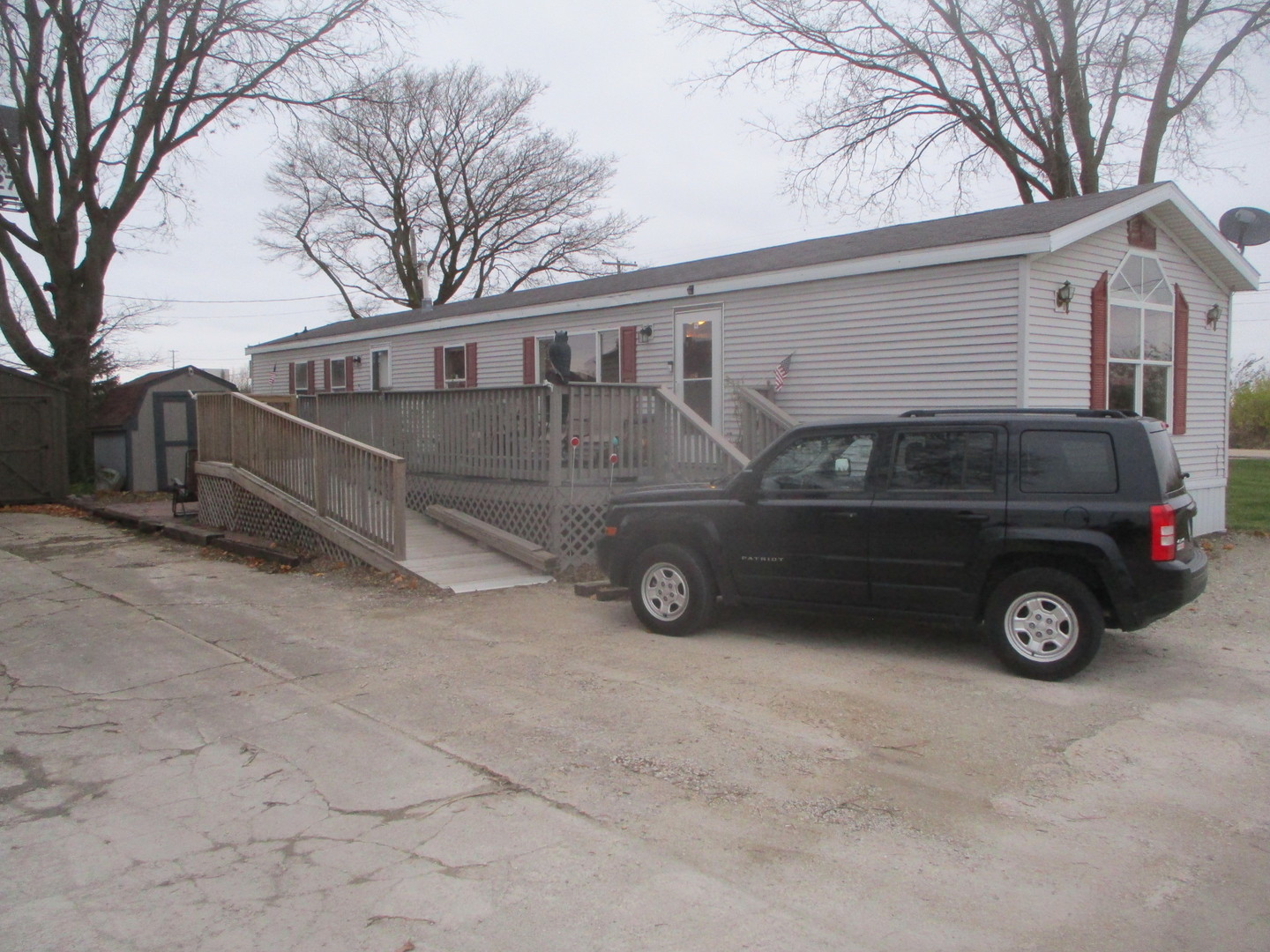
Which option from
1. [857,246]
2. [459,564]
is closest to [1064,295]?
[857,246]

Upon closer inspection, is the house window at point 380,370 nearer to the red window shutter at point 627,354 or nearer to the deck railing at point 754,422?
the red window shutter at point 627,354

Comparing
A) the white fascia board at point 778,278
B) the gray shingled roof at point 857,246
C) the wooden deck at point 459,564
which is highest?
the gray shingled roof at point 857,246

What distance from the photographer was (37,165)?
20.2 m

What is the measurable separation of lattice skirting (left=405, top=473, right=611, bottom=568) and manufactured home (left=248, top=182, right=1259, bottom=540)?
1.98 m

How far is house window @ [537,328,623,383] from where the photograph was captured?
14.5m

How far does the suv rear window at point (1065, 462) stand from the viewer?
20.6ft

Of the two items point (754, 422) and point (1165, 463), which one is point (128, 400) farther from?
point (1165, 463)

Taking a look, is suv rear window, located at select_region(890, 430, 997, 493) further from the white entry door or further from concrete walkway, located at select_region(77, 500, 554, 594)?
the white entry door

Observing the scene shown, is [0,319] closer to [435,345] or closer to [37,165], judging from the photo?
[37,165]

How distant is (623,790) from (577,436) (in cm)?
629

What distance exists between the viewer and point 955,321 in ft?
35.2

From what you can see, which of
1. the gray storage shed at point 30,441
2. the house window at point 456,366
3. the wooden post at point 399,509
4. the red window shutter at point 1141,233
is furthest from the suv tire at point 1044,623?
the gray storage shed at point 30,441

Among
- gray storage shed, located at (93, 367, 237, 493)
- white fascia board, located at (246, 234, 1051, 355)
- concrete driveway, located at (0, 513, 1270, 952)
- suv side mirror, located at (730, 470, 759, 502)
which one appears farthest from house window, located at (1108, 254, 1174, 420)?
gray storage shed, located at (93, 367, 237, 493)

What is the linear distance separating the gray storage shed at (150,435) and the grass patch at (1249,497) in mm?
16450
